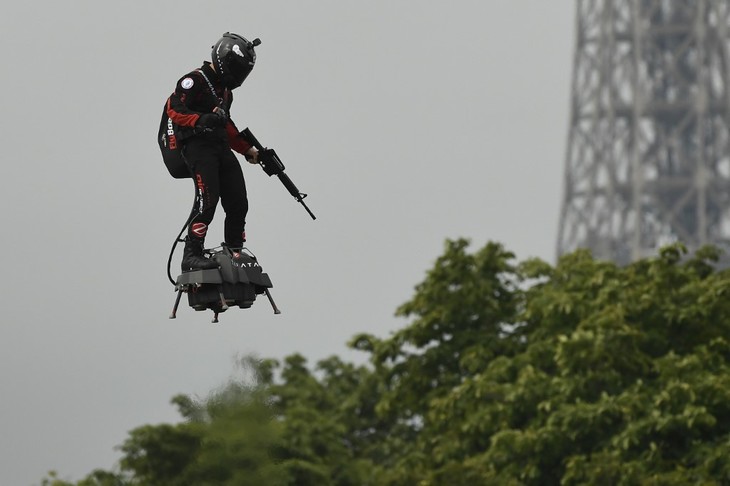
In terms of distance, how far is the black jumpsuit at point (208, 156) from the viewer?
76.4 ft

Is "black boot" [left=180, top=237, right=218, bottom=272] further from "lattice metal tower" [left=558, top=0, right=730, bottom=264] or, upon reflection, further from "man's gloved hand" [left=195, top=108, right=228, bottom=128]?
"lattice metal tower" [left=558, top=0, right=730, bottom=264]

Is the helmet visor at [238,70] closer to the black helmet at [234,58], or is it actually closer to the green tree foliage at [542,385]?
the black helmet at [234,58]

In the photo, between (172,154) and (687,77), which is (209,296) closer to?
(172,154)

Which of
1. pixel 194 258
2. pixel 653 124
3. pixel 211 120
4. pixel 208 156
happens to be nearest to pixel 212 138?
pixel 208 156

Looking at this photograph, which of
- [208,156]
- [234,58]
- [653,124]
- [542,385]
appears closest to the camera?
[234,58]

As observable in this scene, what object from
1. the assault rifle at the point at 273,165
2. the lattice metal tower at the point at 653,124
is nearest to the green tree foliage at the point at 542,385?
the assault rifle at the point at 273,165

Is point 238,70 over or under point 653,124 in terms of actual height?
→ under

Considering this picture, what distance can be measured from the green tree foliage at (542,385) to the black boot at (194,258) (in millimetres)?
19707

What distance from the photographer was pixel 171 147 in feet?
77.1

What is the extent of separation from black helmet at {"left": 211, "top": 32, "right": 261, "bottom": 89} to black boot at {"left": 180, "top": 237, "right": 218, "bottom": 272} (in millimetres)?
1646

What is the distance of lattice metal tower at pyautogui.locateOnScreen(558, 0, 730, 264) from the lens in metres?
191

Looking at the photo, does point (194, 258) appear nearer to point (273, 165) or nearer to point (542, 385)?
point (273, 165)

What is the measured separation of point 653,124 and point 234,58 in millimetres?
174466

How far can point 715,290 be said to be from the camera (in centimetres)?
6044
